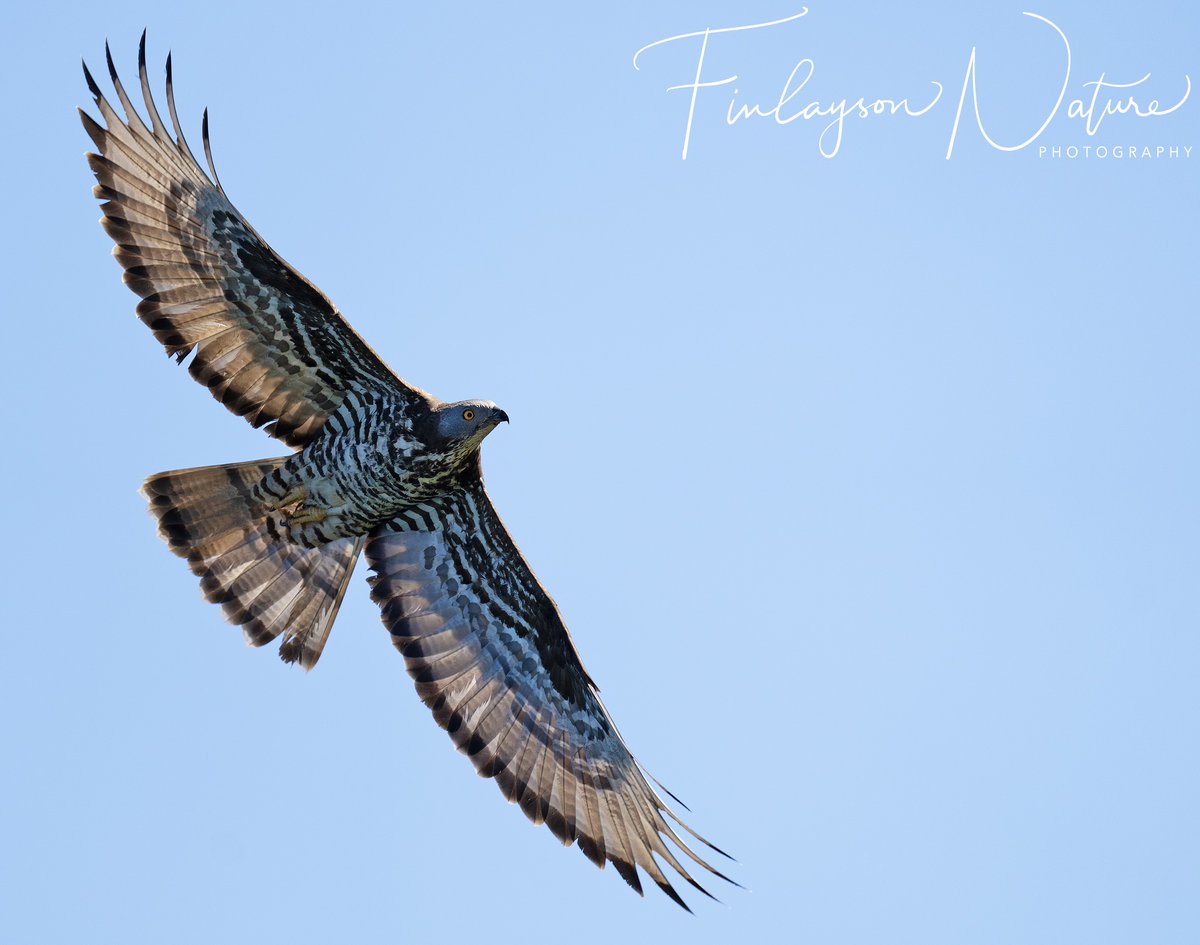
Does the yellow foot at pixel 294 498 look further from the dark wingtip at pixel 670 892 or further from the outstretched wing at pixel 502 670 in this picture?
the dark wingtip at pixel 670 892

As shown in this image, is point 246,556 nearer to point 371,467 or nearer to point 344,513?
point 344,513

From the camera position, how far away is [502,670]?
42.0 feet

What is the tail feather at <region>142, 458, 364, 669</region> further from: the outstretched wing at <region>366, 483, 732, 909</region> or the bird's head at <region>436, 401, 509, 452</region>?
the bird's head at <region>436, 401, 509, 452</region>

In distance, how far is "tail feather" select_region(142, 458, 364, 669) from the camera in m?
12.1

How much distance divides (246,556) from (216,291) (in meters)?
1.95

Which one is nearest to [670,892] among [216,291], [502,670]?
[502,670]

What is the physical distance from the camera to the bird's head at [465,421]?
11.6m

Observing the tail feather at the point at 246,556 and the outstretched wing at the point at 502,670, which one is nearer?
the tail feather at the point at 246,556

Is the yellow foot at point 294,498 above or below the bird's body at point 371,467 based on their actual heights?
below

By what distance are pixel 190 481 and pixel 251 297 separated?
1.41 m

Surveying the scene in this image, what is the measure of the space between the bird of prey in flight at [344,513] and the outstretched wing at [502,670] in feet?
0.04

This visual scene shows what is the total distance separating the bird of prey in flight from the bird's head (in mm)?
14

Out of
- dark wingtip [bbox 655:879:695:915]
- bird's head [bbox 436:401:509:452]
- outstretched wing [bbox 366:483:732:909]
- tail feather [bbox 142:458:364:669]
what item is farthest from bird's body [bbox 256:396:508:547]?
dark wingtip [bbox 655:879:695:915]

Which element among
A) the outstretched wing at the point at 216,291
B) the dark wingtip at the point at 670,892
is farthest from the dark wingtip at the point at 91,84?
the dark wingtip at the point at 670,892
